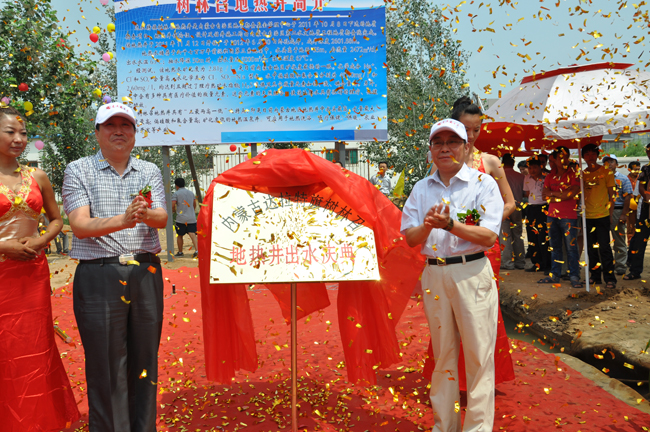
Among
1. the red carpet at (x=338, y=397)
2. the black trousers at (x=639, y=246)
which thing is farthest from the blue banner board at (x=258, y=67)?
the red carpet at (x=338, y=397)

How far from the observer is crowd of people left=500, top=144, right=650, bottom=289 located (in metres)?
6.12

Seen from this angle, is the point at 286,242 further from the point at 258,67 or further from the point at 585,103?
the point at 258,67

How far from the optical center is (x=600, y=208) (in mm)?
6082

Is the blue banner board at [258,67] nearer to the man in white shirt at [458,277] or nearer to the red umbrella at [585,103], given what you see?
the red umbrella at [585,103]

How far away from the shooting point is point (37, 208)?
2.86 metres

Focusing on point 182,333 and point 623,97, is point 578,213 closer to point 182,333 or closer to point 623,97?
point 623,97

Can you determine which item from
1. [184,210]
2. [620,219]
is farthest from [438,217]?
[184,210]

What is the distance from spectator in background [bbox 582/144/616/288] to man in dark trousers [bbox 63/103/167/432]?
214 inches

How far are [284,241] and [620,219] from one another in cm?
716

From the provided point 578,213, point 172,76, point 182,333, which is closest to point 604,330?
point 578,213

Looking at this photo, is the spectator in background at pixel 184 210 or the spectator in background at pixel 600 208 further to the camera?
the spectator in background at pixel 184 210

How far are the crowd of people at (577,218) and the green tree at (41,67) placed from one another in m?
8.05

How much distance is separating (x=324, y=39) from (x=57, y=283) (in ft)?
19.5

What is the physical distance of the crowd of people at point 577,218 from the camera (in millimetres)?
6117
